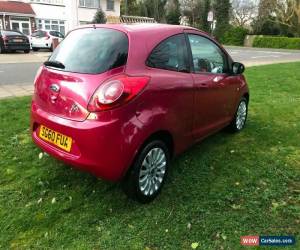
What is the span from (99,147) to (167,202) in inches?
40.5

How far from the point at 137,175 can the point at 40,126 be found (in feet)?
3.80

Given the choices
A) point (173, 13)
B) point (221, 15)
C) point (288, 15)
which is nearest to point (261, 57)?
point (288, 15)

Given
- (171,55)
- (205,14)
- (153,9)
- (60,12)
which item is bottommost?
(171,55)

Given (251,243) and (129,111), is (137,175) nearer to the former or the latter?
(129,111)

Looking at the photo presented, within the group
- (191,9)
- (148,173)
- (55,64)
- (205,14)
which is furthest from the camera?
(191,9)

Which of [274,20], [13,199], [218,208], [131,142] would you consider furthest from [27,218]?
[274,20]

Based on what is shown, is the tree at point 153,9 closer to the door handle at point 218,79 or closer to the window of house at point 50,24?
the window of house at point 50,24

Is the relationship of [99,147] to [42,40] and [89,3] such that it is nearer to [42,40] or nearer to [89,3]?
[42,40]

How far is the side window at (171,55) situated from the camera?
3.48m

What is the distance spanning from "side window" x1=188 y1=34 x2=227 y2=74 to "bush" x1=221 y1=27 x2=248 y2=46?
3851 centimetres

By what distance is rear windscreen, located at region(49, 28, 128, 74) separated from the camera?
3240mm

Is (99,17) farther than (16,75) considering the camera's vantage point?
Yes

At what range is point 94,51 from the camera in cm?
339

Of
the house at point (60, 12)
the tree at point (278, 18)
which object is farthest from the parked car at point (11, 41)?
the tree at point (278, 18)
